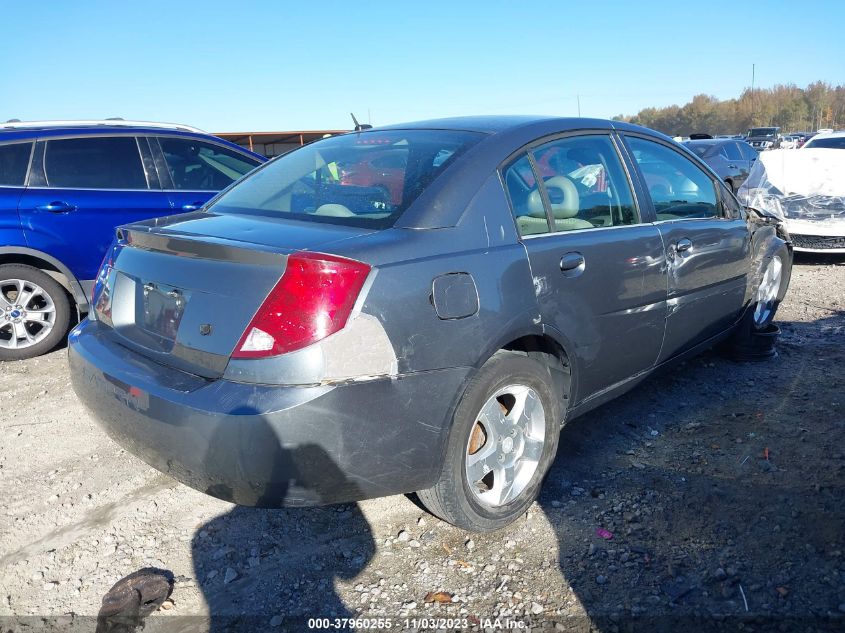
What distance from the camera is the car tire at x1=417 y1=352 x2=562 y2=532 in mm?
2537

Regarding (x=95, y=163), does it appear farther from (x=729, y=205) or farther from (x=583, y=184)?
(x=729, y=205)

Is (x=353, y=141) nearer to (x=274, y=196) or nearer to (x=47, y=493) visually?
(x=274, y=196)

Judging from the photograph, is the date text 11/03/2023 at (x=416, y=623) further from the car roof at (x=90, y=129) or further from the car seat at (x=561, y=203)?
the car roof at (x=90, y=129)

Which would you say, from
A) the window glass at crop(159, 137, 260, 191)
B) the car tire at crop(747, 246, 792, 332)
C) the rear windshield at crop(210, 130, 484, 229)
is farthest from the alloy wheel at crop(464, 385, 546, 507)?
the window glass at crop(159, 137, 260, 191)

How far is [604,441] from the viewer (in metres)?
Answer: 3.62

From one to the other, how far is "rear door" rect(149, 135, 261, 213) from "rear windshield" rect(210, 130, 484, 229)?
7.94ft

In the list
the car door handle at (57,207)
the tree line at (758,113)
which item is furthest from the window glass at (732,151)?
the tree line at (758,113)

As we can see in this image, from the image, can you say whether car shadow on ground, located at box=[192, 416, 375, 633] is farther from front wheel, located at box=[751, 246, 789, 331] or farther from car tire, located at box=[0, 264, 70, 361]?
front wheel, located at box=[751, 246, 789, 331]

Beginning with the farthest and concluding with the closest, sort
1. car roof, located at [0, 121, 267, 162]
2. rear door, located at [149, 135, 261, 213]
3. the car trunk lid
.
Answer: rear door, located at [149, 135, 261, 213] < car roof, located at [0, 121, 267, 162] < the car trunk lid

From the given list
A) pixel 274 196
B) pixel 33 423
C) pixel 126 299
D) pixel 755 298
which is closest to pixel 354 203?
pixel 274 196

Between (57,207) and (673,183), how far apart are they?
4407 mm

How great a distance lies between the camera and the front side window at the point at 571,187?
112 inches

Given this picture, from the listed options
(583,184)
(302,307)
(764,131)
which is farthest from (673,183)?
(764,131)

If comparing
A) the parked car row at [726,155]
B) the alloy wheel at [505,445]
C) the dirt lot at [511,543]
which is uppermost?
the parked car row at [726,155]
